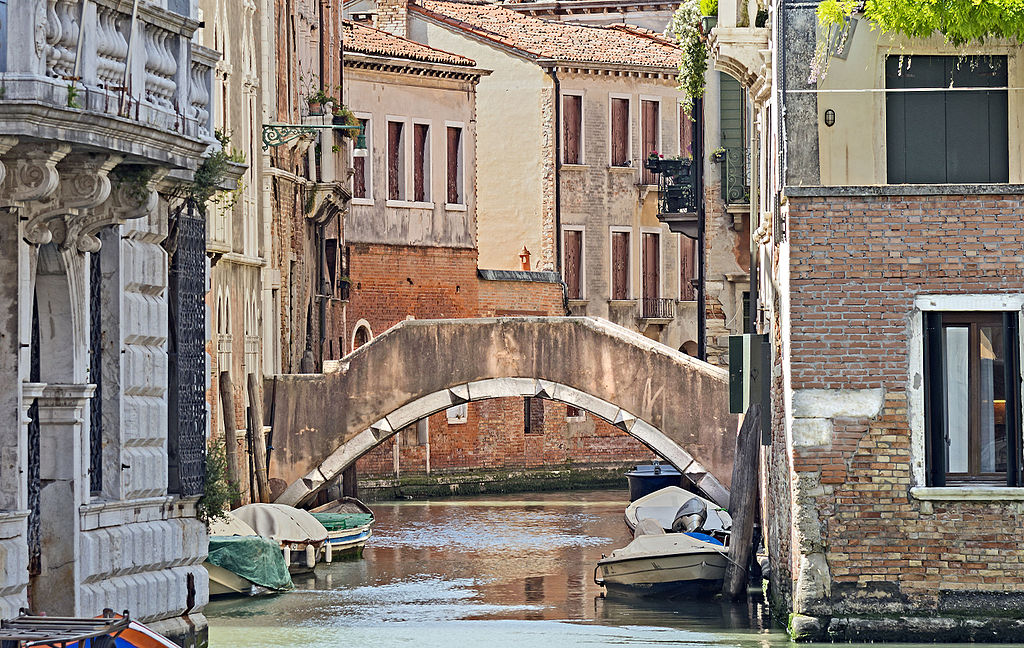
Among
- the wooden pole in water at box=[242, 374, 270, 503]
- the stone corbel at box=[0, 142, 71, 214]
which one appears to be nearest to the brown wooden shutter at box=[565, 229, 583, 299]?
the wooden pole in water at box=[242, 374, 270, 503]

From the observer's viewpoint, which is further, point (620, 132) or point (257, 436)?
point (620, 132)

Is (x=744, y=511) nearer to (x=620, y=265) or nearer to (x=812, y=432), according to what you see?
(x=812, y=432)

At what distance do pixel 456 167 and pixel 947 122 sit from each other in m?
18.6

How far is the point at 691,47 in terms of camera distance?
73.4 feet

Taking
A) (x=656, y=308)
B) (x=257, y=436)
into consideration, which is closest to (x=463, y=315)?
(x=656, y=308)

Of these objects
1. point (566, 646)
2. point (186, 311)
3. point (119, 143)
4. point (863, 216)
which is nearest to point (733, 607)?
point (566, 646)

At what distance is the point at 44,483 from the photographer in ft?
33.9

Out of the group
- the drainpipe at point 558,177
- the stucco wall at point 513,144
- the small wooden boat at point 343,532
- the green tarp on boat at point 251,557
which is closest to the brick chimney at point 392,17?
the stucco wall at point 513,144

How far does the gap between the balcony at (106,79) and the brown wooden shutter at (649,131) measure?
2499cm

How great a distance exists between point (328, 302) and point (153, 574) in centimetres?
1610

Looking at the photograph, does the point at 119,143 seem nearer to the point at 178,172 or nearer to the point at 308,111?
the point at 178,172

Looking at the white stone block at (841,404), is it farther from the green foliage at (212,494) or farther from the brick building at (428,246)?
the brick building at (428,246)

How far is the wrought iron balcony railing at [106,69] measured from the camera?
8836mm

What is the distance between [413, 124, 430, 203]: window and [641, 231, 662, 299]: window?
522 cm
